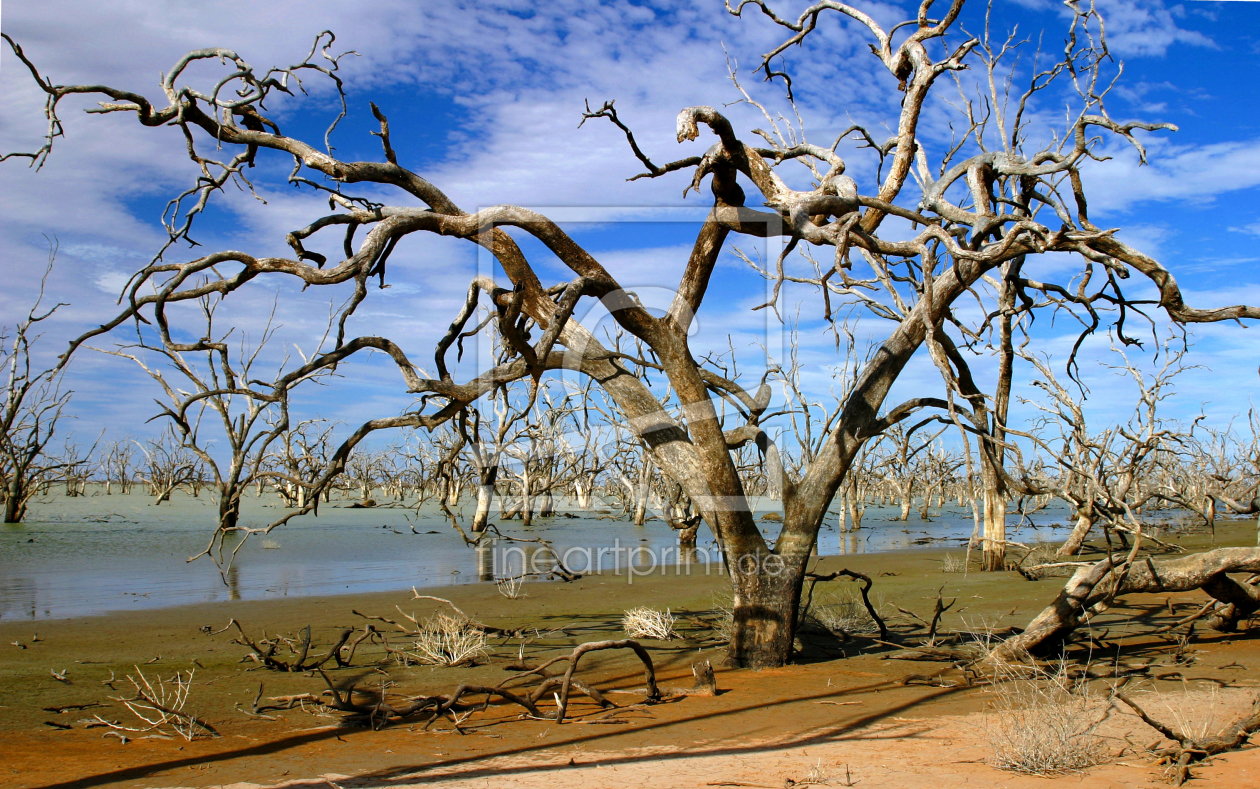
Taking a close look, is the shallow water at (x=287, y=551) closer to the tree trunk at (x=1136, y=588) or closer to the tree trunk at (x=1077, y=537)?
the tree trunk at (x=1077, y=537)

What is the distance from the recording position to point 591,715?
579cm

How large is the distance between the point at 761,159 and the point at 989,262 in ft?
6.53

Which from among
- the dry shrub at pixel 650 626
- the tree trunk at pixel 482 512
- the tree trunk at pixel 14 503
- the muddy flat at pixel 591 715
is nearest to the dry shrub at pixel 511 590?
the muddy flat at pixel 591 715

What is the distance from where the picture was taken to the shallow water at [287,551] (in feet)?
40.3

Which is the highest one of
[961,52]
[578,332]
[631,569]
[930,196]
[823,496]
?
[961,52]

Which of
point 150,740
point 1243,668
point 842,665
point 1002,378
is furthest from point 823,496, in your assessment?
point 1002,378

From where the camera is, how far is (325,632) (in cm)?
901

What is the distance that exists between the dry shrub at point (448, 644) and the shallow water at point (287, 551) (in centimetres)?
293

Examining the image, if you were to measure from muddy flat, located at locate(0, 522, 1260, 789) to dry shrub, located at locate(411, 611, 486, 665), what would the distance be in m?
0.14

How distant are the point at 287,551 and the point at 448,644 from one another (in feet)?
41.7

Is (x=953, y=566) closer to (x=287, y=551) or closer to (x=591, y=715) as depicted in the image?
(x=591, y=715)

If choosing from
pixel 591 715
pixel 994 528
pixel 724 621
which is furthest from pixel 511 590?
pixel 994 528

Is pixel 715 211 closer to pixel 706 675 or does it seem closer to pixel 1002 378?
pixel 706 675

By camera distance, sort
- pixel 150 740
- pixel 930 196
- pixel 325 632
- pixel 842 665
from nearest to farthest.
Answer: pixel 150 740 → pixel 930 196 → pixel 842 665 → pixel 325 632
